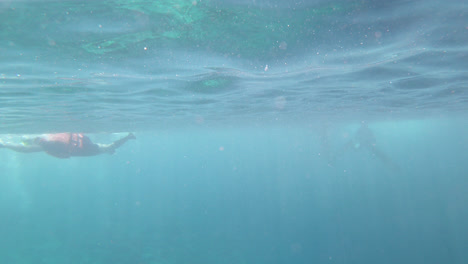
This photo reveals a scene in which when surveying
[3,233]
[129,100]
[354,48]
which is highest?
[354,48]

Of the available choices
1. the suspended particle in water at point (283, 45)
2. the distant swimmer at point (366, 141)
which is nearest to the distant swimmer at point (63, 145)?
the suspended particle in water at point (283, 45)

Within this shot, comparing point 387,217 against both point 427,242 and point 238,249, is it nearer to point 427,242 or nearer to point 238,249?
point 427,242

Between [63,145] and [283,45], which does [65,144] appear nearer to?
[63,145]

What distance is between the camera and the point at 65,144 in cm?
1277

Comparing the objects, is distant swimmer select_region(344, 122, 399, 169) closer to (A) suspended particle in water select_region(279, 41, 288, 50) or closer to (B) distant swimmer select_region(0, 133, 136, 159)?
(A) suspended particle in water select_region(279, 41, 288, 50)

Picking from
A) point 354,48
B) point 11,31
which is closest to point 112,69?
point 11,31

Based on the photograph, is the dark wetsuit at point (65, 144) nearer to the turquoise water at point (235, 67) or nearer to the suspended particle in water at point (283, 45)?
the turquoise water at point (235, 67)

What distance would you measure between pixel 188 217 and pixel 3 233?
962 inches

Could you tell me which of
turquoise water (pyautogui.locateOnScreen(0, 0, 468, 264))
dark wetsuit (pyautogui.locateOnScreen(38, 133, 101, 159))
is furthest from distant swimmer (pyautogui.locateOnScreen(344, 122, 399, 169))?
dark wetsuit (pyautogui.locateOnScreen(38, 133, 101, 159))

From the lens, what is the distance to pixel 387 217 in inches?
1128

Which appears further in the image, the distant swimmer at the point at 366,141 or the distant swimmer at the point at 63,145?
the distant swimmer at the point at 366,141

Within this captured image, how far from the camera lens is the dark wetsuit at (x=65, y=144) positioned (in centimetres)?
1250

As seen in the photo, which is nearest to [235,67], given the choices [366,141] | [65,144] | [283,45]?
[283,45]

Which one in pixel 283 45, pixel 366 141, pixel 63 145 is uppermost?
pixel 283 45
